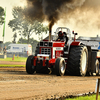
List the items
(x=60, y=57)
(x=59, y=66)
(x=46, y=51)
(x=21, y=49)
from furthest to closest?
(x=21, y=49) → (x=46, y=51) → (x=60, y=57) → (x=59, y=66)

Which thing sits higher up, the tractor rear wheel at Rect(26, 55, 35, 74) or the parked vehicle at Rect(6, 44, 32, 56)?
the parked vehicle at Rect(6, 44, 32, 56)

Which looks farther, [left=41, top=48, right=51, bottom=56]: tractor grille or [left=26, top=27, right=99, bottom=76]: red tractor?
[left=41, top=48, right=51, bottom=56]: tractor grille

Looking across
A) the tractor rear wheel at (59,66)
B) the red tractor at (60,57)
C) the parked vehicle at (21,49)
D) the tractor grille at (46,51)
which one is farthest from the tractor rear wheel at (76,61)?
the parked vehicle at (21,49)

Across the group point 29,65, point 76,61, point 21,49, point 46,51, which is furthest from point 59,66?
point 21,49

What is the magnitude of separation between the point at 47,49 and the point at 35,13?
4.73m

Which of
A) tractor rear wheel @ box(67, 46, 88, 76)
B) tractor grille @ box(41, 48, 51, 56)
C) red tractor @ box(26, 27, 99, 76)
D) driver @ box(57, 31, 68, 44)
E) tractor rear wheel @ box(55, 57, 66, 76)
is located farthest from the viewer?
driver @ box(57, 31, 68, 44)

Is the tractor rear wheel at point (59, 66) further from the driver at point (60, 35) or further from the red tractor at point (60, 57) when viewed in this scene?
the driver at point (60, 35)

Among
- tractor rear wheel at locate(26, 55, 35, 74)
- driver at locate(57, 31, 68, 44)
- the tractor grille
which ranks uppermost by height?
driver at locate(57, 31, 68, 44)

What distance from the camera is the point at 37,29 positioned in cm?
8600

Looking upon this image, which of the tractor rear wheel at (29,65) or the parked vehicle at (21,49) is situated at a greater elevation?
the parked vehicle at (21,49)

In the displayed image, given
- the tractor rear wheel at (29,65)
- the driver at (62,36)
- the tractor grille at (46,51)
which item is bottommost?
the tractor rear wheel at (29,65)

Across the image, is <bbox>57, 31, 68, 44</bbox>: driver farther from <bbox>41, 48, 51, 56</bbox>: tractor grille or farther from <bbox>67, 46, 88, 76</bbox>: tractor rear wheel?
<bbox>41, 48, 51, 56</bbox>: tractor grille

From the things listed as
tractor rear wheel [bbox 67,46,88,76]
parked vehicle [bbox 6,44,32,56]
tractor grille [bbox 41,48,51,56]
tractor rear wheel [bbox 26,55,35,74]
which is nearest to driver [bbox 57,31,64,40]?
tractor rear wheel [bbox 67,46,88,76]

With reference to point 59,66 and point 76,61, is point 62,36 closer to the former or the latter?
point 76,61
